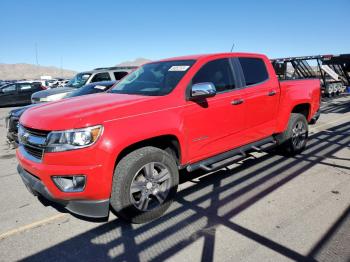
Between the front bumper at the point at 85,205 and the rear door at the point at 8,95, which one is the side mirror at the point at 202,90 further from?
the rear door at the point at 8,95

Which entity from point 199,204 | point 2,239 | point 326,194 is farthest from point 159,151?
point 326,194

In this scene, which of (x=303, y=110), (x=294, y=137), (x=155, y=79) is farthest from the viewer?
(x=303, y=110)

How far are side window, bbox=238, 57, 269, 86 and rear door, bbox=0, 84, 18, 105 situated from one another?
63.4ft

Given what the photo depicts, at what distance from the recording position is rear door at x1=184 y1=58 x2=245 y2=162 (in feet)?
13.1

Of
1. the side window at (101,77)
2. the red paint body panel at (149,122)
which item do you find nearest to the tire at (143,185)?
the red paint body panel at (149,122)

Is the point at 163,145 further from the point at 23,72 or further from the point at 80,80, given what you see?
the point at 23,72

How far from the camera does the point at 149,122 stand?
3482 millimetres

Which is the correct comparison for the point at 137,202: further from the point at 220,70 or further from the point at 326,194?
the point at 326,194

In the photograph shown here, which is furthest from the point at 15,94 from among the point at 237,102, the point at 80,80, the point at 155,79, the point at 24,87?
the point at 237,102

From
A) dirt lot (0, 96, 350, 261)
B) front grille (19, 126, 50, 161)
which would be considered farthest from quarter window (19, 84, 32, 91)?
front grille (19, 126, 50, 161)

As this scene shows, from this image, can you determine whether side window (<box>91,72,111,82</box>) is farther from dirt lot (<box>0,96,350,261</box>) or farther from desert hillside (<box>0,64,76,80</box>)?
desert hillside (<box>0,64,76,80</box>)

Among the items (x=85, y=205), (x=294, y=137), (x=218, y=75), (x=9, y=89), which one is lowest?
(x=9, y=89)

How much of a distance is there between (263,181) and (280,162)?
1.08m

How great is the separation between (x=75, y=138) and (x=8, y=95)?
65.9 ft
